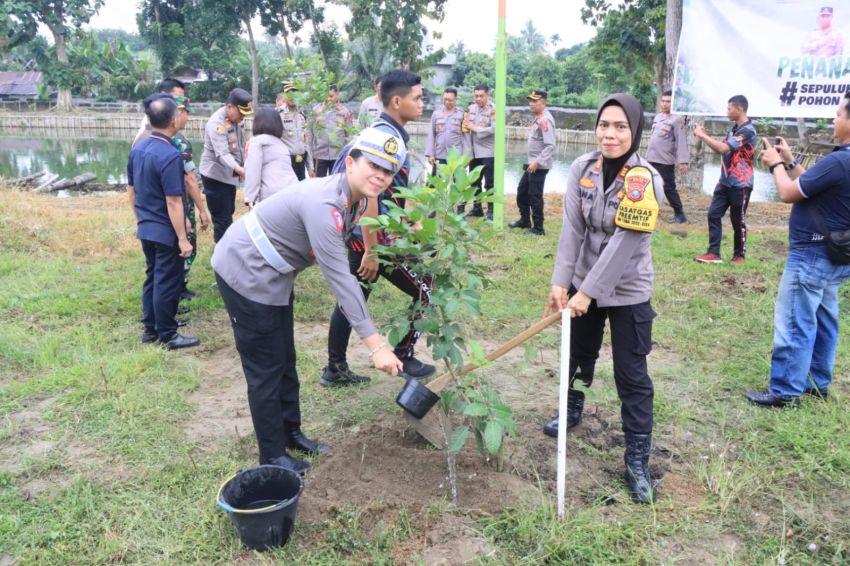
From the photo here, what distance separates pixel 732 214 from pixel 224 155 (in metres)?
5.24

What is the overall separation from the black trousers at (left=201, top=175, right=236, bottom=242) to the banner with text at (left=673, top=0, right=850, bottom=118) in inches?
227

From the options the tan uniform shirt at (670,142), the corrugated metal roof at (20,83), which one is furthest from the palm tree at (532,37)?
the tan uniform shirt at (670,142)

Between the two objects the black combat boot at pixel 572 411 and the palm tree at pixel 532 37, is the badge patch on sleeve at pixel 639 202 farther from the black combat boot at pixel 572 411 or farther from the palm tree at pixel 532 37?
the palm tree at pixel 532 37

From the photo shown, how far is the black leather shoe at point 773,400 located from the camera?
3.66 meters

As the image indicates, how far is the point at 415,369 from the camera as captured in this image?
4.18 m

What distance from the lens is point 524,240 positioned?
7898mm

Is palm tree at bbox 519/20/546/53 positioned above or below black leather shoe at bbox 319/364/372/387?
above

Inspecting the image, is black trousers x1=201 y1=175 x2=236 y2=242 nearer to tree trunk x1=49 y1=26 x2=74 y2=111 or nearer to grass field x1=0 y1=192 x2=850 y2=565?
grass field x1=0 y1=192 x2=850 y2=565

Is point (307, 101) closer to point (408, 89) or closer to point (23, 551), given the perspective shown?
point (408, 89)

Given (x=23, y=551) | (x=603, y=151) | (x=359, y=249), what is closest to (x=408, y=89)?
(x=359, y=249)

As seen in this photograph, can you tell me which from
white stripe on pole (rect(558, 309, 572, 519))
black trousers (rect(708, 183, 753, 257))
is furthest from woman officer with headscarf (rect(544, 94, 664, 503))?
black trousers (rect(708, 183, 753, 257))

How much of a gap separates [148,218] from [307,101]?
212cm

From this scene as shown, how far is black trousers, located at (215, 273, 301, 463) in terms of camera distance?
2.72 m

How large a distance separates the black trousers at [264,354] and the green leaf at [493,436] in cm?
99
